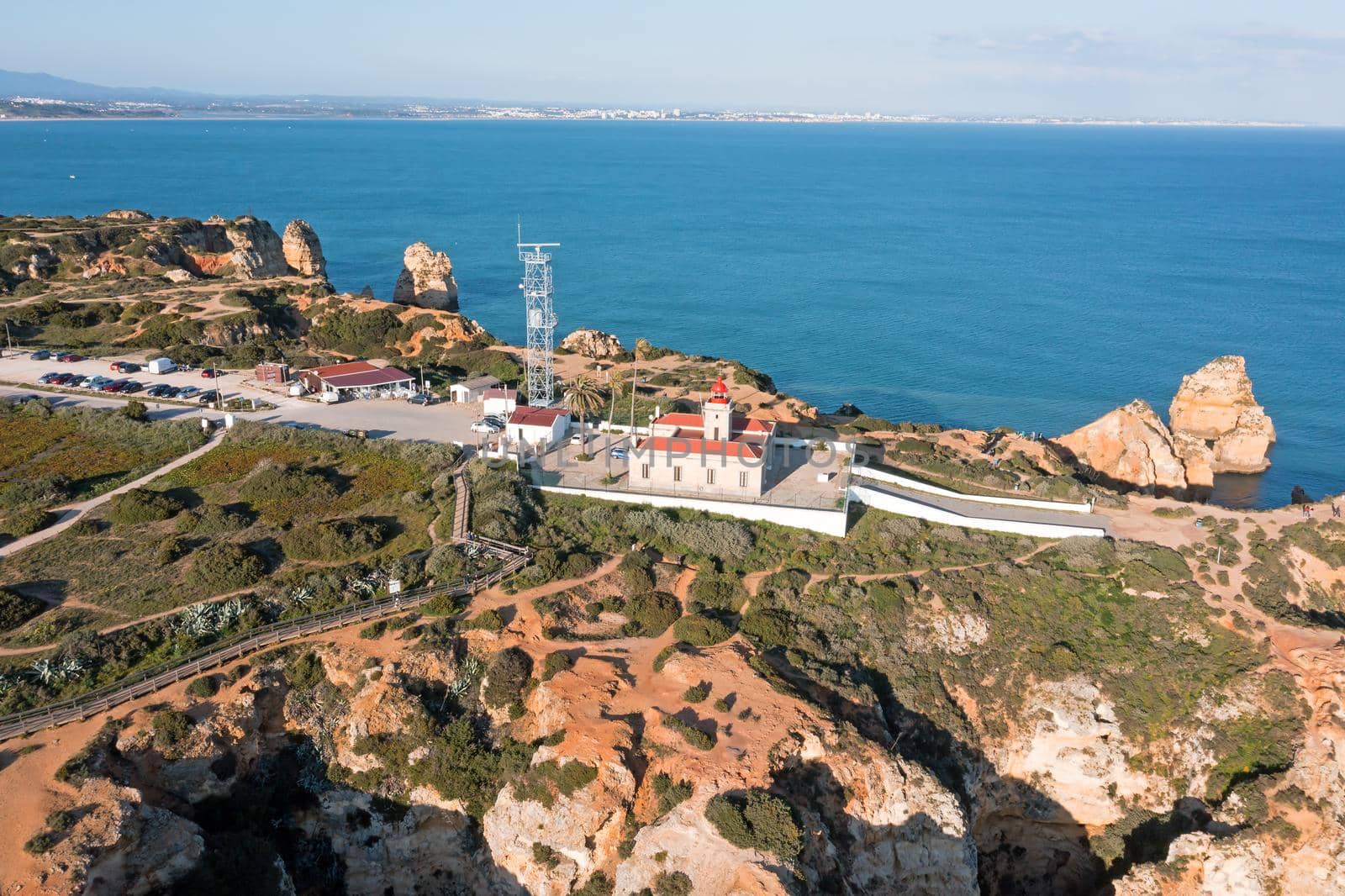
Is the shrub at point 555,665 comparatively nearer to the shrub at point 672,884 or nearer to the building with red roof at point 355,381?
the shrub at point 672,884

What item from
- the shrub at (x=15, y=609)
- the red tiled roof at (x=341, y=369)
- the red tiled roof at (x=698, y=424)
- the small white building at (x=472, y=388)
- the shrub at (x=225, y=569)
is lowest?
the shrub at (x=15, y=609)

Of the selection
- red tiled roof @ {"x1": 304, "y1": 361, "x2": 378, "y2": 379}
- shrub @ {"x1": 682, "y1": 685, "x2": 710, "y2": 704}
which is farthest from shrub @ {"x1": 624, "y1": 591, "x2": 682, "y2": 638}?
red tiled roof @ {"x1": 304, "y1": 361, "x2": 378, "y2": 379}

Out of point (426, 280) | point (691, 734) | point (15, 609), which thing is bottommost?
point (691, 734)

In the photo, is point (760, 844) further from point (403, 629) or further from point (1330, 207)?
point (1330, 207)

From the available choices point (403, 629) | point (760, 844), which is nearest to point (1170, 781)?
point (760, 844)

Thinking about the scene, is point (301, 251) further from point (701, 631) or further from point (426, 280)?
point (701, 631)

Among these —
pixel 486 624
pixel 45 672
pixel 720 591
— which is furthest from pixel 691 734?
pixel 45 672

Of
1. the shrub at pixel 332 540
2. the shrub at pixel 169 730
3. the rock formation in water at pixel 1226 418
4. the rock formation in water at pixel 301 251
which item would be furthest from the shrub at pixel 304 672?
the rock formation in water at pixel 301 251
